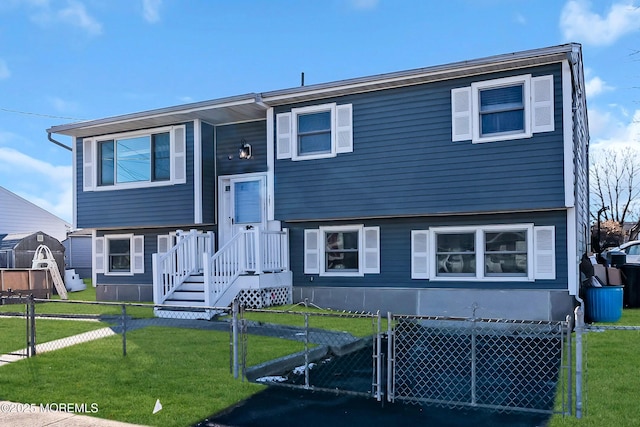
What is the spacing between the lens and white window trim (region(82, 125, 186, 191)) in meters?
14.6

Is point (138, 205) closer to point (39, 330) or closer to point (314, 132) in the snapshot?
point (39, 330)

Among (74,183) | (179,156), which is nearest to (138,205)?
A: (179,156)

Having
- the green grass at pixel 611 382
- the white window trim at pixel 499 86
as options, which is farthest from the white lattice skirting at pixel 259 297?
the green grass at pixel 611 382

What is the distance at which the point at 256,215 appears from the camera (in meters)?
14.7

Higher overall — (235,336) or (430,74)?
(430,74)

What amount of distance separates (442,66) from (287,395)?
26.6 ft

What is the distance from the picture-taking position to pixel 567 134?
35.1 feet

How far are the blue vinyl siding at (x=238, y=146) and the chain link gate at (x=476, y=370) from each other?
633 centimetres

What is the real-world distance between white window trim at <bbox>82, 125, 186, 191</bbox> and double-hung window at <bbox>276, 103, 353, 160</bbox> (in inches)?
113

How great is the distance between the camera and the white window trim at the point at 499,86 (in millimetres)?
11000

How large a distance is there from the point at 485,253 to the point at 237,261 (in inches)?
222

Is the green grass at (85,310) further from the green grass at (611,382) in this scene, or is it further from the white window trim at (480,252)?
the green grass at (611,382)

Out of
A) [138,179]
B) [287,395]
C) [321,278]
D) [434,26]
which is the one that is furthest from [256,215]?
[287,395]

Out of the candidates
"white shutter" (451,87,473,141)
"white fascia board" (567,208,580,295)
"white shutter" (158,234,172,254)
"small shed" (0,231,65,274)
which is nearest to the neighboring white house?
"small shed" (0,231,65,274)
